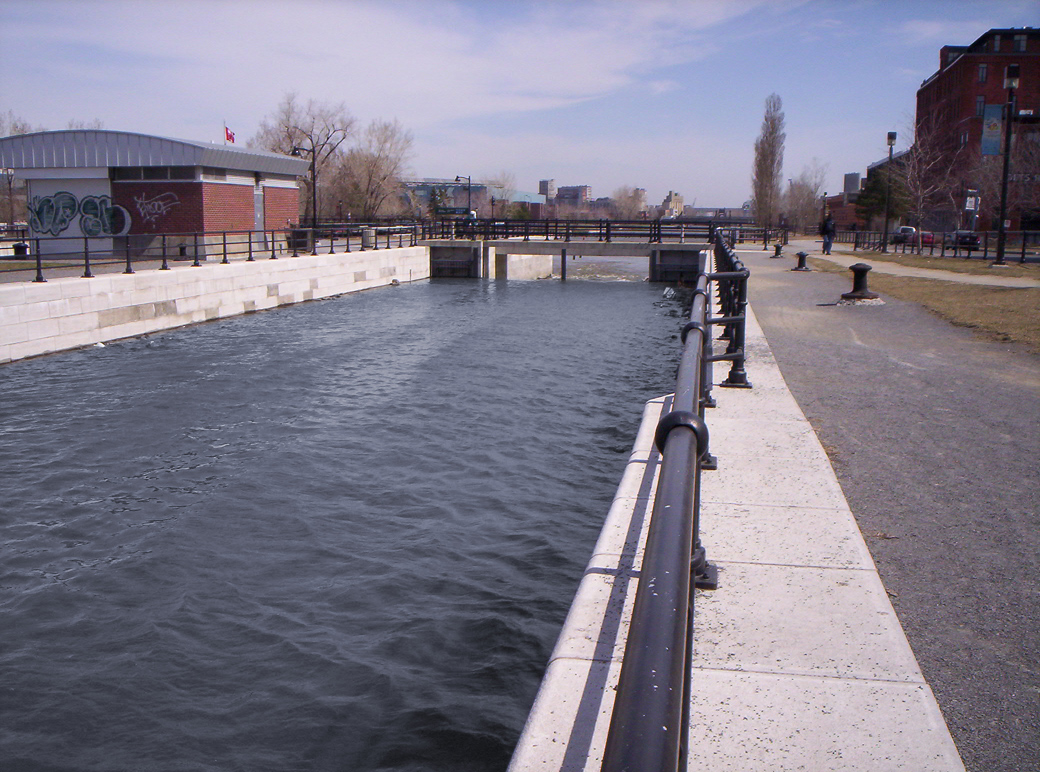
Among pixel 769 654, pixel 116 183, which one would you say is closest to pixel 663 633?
pixel 769 654

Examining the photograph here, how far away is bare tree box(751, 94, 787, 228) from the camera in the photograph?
9619cm

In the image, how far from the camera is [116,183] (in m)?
34.8

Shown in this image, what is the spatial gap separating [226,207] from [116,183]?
4058 millimetres

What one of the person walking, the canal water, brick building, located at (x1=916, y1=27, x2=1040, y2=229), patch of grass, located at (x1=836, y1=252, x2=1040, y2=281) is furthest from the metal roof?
brick building, located at (x1=916, y1=27, x2=1040, y2=229)

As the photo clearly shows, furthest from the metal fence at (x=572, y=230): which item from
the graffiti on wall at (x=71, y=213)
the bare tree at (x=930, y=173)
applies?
the bare tree at (x=930, y=173)

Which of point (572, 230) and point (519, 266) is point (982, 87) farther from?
point (519, 266)

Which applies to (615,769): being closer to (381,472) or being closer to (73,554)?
(73,554)

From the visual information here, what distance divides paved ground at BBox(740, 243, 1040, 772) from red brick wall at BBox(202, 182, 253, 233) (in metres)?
26.8

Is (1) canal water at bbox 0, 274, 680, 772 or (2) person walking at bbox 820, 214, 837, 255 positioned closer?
(1) canal water at bbox 0, 274, 680, 772

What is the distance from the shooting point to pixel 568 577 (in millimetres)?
7125

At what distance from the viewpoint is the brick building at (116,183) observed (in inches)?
1330

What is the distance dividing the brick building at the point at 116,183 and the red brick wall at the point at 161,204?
4 cm

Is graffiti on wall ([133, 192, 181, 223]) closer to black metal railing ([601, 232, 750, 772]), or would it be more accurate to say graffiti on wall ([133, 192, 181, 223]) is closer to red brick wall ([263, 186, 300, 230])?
red brick wall ([263, 186, 300, 230])

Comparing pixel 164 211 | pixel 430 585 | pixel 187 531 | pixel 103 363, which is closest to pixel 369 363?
pixel 103 363
